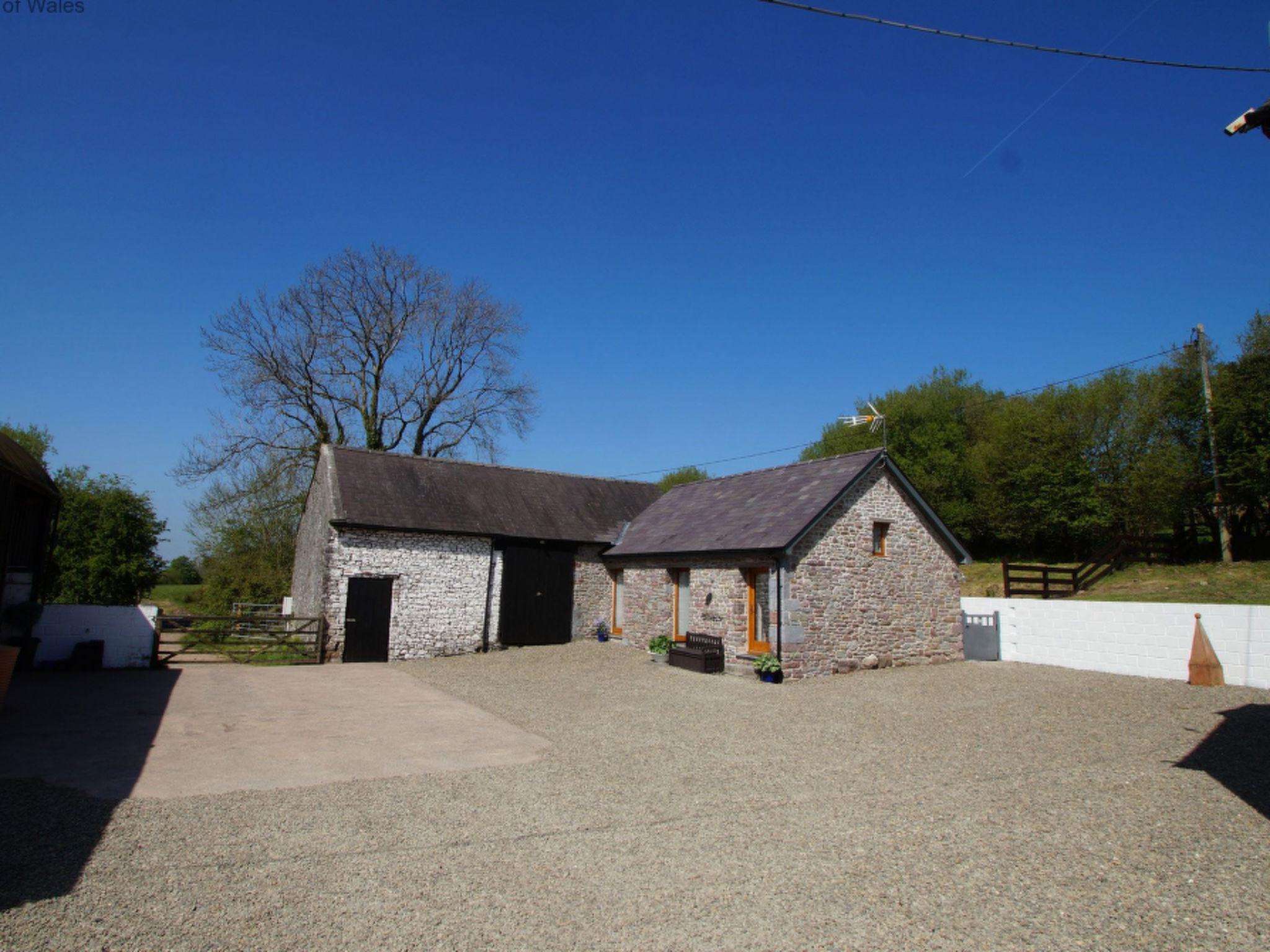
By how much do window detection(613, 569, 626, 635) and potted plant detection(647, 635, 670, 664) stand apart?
2879 millimetres

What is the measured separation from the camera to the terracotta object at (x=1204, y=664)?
13.4 meters

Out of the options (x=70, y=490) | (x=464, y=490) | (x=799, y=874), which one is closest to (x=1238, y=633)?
(x=799, y=874)

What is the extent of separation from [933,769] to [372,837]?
6.05 metres

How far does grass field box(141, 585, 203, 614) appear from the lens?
30.0 metres

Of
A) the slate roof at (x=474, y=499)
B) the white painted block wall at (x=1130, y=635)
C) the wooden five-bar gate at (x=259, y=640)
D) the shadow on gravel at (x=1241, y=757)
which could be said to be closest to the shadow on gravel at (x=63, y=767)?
the wooden five-bar gate at (x=259, y=640)

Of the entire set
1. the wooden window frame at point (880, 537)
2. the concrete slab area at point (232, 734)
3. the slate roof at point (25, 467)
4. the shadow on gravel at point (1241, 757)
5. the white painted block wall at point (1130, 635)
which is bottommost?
the concrete slab area at point (232, 734)

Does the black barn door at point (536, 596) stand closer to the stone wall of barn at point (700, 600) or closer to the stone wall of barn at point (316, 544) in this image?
the stone wall of barn at point (700, 600)

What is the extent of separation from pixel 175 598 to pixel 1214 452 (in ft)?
149

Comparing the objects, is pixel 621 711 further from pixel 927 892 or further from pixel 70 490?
pixel 70 490

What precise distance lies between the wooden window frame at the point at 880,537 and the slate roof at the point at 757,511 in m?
1.08

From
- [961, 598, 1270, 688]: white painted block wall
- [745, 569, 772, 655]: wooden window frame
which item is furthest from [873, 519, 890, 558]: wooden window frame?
[961, 598, 1270, 688]: white painted block wall

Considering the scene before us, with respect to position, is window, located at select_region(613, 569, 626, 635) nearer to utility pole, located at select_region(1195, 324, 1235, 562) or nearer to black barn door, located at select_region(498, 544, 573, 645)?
black barn door, located at select_region(498, 544, 573, 645)

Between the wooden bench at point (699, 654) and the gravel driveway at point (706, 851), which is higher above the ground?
the wooden bench at point (699, 654)

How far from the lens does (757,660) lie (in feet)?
49.1
